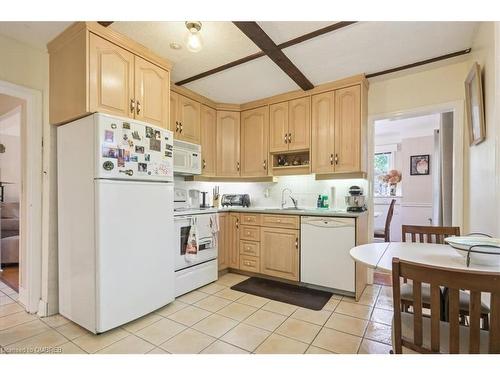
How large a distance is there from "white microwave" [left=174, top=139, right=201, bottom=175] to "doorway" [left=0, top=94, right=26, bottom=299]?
1.45 m

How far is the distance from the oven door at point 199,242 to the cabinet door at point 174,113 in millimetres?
1086

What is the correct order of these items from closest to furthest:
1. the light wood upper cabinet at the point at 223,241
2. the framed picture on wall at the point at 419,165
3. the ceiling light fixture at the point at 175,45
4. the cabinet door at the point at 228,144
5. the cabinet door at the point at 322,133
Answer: the ceiling light fixture at the point at 175,45 < the cabinet door at the point at 322,133 < the light wood upper cabinet at the point at 223,241 < the cabinet door at the point at 228,144 < the framed picture on wall at the point at 419,165

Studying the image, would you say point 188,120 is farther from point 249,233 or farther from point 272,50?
point 249,233

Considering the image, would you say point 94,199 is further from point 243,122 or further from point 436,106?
point 436,106

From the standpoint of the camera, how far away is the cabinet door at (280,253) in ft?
9.81

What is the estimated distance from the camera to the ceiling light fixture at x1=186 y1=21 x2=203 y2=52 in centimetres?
185

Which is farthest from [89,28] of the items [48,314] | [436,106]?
[436,106]

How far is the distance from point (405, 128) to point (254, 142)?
363 cm

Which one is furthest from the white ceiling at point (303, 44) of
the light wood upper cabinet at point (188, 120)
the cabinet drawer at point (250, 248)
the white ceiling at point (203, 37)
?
the cabinet drawer at point (250, 248)

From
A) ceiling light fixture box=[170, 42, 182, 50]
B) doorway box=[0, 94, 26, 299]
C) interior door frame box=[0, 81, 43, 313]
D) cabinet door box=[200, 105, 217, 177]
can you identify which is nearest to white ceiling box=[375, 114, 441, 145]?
cabinet door box=[200, 105, 217, 177]

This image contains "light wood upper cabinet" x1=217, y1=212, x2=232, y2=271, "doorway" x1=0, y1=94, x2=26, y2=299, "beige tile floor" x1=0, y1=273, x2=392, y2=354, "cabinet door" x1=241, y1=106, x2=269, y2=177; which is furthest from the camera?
"cabinet door" x1=241, y1=106, x2=269, y2=177

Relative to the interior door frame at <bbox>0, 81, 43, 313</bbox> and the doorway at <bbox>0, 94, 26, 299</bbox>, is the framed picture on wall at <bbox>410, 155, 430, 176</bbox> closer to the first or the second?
the interior door frame at <bbox>0, 81, 43, 313</bbox>

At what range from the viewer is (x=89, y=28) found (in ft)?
6.25

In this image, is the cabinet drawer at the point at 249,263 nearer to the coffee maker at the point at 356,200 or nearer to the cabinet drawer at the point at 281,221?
the cabinet drawer at the point at 281,221
